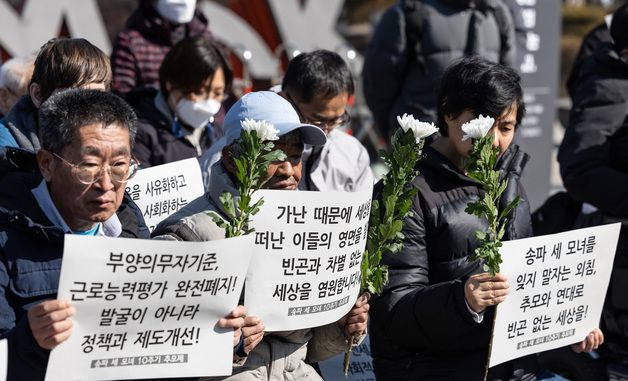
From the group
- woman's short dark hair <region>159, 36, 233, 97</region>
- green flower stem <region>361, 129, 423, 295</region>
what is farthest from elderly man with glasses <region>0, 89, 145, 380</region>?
woman's short dark hair <region>159, 36, 233, 97</region>

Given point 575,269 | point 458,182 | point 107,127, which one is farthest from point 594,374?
point 107,127

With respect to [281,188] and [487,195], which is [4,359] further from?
[487,195]

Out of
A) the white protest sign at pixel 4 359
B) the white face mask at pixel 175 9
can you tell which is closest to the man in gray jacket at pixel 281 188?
the white protest sign at pixel 4 359

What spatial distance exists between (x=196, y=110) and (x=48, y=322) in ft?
9.80

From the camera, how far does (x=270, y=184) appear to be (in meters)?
3.78

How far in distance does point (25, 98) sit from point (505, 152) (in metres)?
2.02

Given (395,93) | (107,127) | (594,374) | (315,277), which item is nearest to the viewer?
(107,127)

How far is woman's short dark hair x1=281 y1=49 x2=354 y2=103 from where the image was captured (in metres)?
5.44

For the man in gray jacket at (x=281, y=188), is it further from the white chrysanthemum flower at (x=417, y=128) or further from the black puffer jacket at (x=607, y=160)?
the black puffer jacket at (x=607, y=160)

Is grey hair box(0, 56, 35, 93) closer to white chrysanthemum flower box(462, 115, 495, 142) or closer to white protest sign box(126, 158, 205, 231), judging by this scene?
white protest sign box(126, 158, 205, 231)

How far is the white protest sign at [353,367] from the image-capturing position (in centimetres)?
471

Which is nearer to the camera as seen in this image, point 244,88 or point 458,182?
point 458,182

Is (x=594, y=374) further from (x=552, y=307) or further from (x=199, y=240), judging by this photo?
(x=199, y=240)

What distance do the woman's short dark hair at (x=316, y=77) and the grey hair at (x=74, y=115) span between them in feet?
6.65
